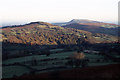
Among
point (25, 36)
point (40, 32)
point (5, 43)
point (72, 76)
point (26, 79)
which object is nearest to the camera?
point (72, 76)

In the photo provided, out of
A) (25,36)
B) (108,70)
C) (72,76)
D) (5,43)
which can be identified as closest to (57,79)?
(72,76)

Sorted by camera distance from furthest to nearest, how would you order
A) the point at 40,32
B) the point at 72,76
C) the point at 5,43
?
the point at 40,32 < the point at 5,43 < the point at 72,76

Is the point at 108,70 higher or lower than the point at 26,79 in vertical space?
higher

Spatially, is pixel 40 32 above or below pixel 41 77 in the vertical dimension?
above

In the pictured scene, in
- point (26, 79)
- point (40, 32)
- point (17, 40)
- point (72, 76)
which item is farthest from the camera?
point (40, 32)

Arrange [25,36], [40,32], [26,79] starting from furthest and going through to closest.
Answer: [40,32], [25,36], [26,79]

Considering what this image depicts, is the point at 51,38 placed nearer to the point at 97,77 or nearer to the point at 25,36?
the point at 25,36

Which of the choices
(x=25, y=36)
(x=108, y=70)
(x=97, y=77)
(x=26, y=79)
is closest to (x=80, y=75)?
(x=97, y=77)

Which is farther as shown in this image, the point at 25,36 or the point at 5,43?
the point at 25,36

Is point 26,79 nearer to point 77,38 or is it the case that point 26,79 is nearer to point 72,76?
point 72,76
